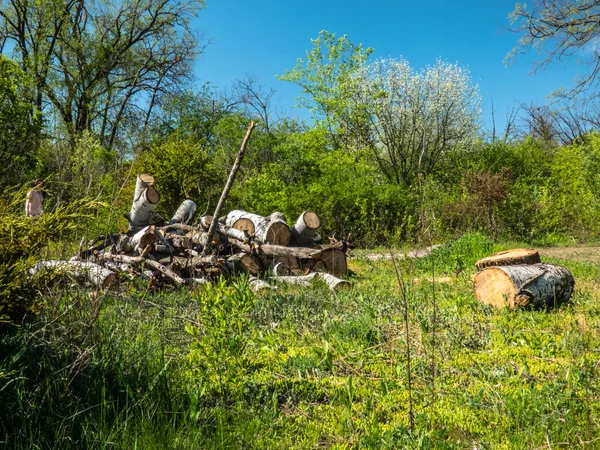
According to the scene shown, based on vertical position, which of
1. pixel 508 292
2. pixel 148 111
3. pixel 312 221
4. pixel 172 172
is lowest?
pixel 508 292

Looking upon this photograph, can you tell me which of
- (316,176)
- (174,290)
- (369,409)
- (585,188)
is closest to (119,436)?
(369,409)

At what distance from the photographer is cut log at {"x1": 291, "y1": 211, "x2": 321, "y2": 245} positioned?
32.9 feet

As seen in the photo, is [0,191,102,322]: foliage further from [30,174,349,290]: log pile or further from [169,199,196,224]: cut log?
[169,199,196,224]: cut log

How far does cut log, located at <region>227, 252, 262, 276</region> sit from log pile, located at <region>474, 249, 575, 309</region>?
381 centimetres

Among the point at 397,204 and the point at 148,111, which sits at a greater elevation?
the point at 148,111

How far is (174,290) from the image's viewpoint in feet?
25.2

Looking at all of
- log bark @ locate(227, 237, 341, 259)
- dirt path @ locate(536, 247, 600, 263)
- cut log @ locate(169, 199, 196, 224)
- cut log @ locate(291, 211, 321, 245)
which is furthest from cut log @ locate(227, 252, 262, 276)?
dirt path @ locate(536, 247, 600, 263)

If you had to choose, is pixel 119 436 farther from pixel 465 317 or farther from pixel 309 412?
pixel 465 317

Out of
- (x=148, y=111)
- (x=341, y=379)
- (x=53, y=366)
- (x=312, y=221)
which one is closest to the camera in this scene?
(x=53, y=366)

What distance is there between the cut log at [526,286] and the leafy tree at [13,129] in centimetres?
1090

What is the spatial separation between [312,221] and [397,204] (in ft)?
28.9

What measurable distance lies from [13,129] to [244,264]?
7.97 meters

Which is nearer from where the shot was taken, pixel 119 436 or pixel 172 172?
pixel 119 436

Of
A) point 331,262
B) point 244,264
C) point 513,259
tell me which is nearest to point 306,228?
point 331,262
